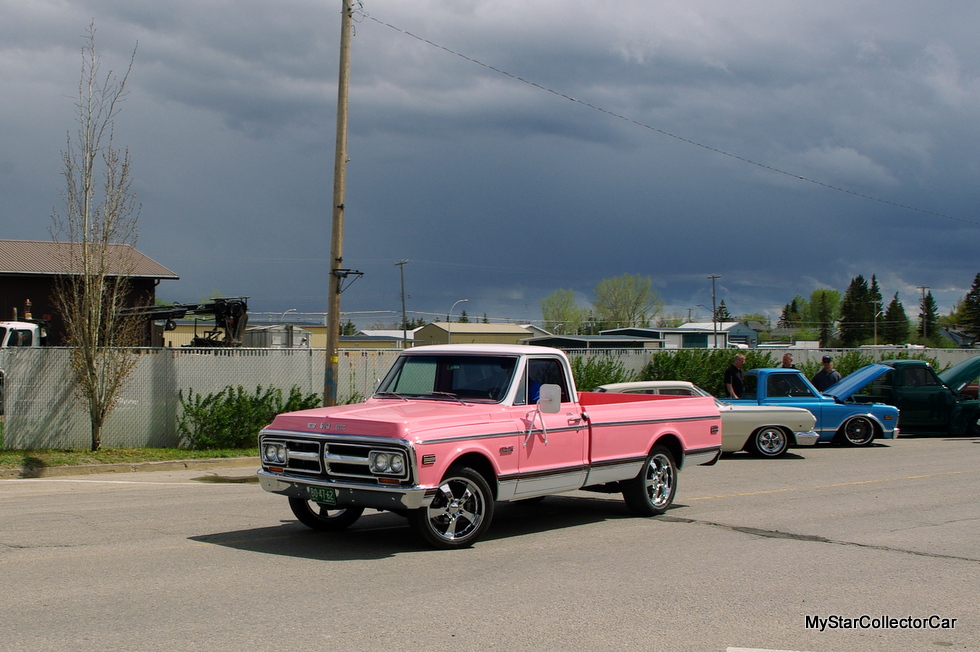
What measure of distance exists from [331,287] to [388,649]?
1373 cm

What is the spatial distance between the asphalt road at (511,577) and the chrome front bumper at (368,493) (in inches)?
19.4

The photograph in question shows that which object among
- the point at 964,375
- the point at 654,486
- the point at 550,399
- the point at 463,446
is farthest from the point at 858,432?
the point at 463,446

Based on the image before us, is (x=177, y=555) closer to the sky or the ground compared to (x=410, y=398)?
closer to the ground

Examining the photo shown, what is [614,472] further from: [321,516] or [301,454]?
[301,454]

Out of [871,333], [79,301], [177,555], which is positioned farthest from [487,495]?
[871,333]

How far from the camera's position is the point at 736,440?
57.7 feet

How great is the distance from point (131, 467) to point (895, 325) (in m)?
142

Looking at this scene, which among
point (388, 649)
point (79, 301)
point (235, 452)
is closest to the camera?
point (388, 649)

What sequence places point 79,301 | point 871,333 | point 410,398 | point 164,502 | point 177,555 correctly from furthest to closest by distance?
point 871,333 < point 79,301 < point 164,502 < point 410,398 < point 177,555

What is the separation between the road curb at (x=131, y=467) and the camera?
15.3m

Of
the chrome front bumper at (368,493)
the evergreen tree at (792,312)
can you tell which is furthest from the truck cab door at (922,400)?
the evergreen tree at (792,312)

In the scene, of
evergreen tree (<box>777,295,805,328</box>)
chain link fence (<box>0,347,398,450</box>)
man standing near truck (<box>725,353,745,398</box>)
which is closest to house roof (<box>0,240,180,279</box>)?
chain link fence (<box>0,347,398,450</box>)

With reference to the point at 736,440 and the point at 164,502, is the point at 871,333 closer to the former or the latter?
the point at 736,440
